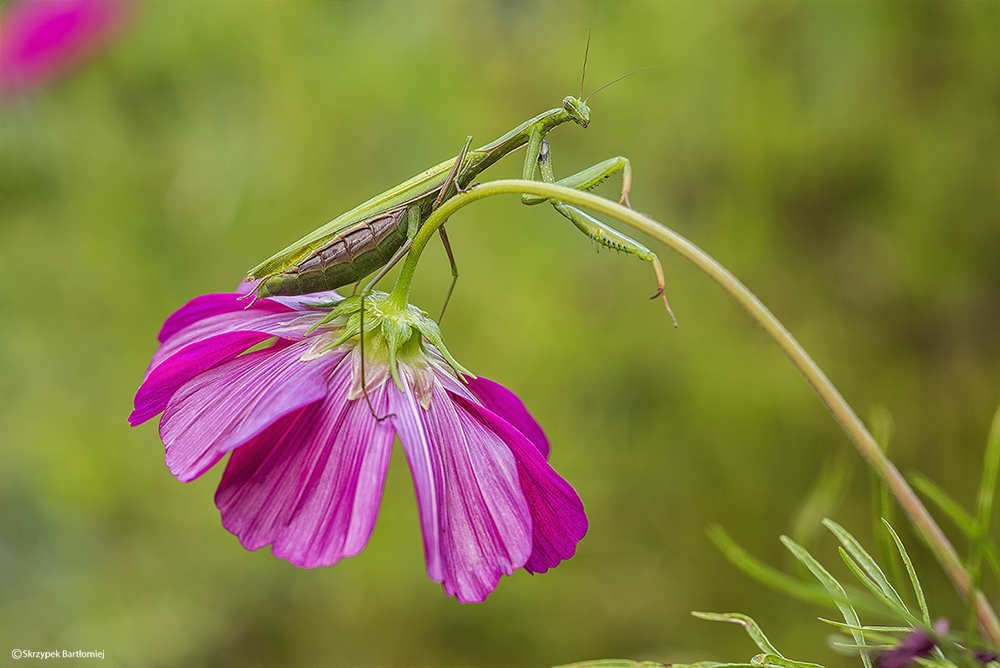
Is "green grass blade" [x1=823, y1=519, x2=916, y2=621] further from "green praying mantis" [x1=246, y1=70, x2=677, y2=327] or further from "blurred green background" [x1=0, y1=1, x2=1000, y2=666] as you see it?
"blurred green background" [x1=0, y1=1, x2=1000, y2=666]

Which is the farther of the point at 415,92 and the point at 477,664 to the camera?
the point at 415,92

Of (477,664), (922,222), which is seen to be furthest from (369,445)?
(922,222)

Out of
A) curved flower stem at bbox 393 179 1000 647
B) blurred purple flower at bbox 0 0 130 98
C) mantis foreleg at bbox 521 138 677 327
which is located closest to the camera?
curved flower stem at bbox 393 179 1000 647

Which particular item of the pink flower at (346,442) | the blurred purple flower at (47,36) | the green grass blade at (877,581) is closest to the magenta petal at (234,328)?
the pink flower at (346,442)

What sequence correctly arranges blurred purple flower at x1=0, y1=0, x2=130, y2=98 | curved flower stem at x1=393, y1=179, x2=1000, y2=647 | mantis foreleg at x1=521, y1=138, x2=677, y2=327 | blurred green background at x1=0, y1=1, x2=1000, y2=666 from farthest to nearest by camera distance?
blurred green background at x1=0, y1=1, x2=1000, y2=666, blurred purple flower at x1=0, y1=0, x2=130, y2=98, mantis foreleg at x1=521, y1=138, x2=677, y2=327, curved flower stem at x1=393, y1=179, x2=1000, y2=647

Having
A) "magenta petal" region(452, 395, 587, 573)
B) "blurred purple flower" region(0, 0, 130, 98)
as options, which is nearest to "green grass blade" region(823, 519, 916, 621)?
"magenta petal" region(452, 395, 587, 573)

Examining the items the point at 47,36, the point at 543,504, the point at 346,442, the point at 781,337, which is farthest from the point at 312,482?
the point at 47,36

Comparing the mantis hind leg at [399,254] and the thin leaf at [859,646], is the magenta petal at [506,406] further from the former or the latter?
the thin leaf at [859,646]

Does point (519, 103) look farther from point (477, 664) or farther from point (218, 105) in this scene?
point (477, 664)
